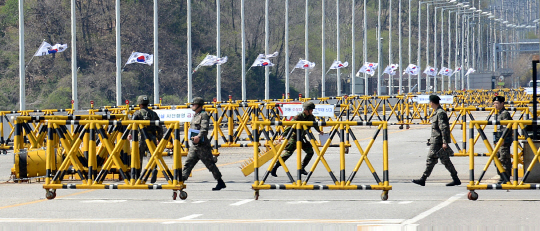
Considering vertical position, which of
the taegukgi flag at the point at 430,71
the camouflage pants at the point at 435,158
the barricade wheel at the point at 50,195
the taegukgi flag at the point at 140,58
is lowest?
the barricade wheel at the point at 50,195

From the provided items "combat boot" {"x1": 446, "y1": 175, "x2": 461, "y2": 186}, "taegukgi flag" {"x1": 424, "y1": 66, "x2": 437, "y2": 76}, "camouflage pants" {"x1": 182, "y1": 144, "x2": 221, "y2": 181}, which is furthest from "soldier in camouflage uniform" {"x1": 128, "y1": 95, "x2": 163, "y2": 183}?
"taegukgi flag" {"x1": 424, "y1": 66, "x2": 437, "y2": 76}

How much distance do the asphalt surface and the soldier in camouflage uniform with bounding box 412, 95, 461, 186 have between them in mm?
244

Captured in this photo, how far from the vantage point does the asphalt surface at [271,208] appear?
11.0 m

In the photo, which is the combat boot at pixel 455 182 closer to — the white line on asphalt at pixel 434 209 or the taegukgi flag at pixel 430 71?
the white line on asphalt at pixel 434 209

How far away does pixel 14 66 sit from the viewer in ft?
205

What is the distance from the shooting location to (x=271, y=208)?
12.7 m

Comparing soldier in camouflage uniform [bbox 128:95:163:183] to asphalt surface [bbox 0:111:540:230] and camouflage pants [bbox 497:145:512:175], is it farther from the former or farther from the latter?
camouflage pants [bbox 497:145:512:175]

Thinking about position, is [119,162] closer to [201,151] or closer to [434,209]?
[201,151]

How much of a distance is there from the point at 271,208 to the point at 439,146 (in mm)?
4383

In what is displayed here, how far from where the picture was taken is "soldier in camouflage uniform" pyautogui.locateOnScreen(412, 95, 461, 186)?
1572 centimetres

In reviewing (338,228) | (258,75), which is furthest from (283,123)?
(258,75)

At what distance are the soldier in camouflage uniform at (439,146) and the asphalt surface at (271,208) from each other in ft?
0.80

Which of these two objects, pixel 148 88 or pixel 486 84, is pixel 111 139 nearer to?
pixel 148 88

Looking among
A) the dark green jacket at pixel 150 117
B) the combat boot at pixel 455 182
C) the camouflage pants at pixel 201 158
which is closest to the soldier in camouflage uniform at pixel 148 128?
the dark green jacket at pixel 150 117
